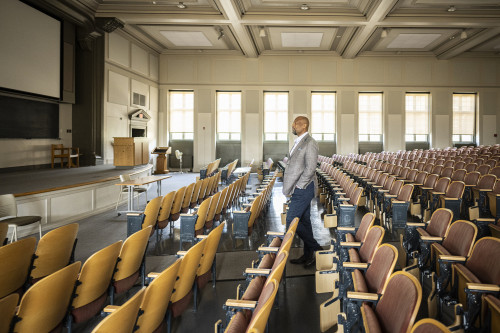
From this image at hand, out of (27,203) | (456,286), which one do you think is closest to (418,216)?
(456,286)

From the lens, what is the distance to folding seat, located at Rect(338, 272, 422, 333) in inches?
51.3

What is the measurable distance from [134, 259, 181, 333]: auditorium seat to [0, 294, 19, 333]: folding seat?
524 mm

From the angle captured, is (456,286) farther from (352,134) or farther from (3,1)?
(352,134)

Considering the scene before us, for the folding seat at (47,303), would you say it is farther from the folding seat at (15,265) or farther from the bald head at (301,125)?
the bald head at (301,125)

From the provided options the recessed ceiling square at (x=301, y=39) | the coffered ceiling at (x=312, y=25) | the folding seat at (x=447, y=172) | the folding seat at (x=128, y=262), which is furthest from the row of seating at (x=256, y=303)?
the recessed ceiling square at (x=301, y=39)

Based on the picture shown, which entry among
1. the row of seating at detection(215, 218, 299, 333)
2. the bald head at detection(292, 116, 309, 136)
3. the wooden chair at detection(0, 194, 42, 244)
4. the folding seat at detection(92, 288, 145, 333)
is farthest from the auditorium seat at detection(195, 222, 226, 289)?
the wooden chair at detection(0, 194, 42, 244)

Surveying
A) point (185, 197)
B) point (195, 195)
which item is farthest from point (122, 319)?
point (195, 195)

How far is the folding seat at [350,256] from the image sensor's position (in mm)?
2178

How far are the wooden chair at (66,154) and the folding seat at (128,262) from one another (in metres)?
7.50

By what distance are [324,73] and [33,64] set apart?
10715 millimetres

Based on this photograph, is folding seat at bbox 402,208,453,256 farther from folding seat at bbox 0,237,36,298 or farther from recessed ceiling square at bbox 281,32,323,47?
recessed ceiling square at bbox 281,32,323,47

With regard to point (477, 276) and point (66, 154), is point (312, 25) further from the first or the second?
point (477, 276)

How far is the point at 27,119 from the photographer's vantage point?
8109 mm

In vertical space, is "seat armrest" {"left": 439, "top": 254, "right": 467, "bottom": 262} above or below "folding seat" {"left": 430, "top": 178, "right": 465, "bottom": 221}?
below
